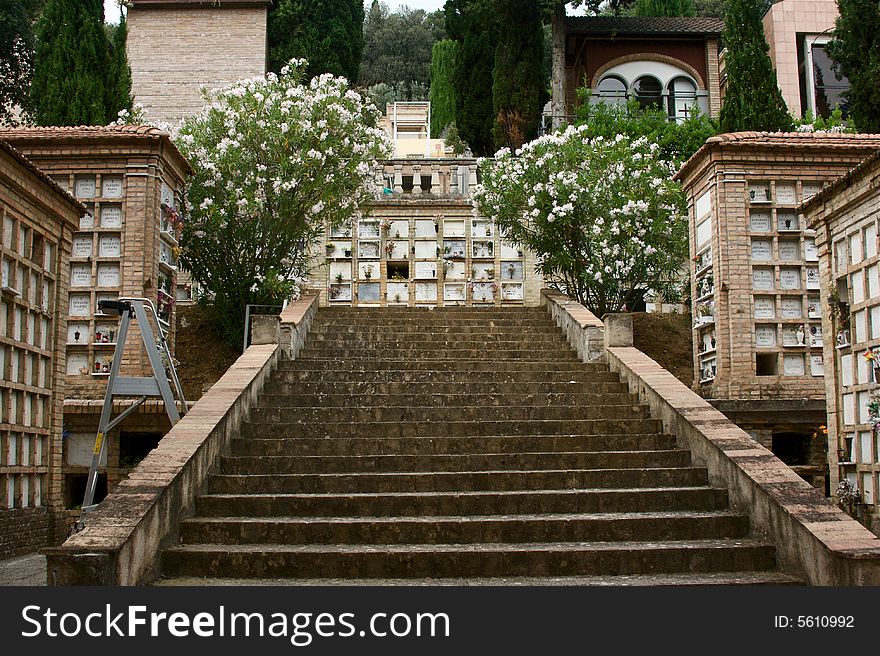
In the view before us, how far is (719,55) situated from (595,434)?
23700 mm

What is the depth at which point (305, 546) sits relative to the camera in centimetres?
705

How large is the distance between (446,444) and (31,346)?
418 cm

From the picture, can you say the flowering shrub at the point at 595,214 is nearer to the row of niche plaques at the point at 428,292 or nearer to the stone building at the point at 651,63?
the row of niche plaques at the point at 428,292

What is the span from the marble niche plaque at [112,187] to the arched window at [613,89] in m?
19.2

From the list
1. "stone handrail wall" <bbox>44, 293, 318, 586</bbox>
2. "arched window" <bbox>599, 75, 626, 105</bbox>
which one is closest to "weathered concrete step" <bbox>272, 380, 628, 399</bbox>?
"stone handrail wall" <bbox>44, 293, 318, 586</bbox>

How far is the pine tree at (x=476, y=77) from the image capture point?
91.9 ft

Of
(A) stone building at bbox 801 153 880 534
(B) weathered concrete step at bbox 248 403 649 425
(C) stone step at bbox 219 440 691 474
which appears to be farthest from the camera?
(B) weathered concrete step at bbox 248 403 649 425

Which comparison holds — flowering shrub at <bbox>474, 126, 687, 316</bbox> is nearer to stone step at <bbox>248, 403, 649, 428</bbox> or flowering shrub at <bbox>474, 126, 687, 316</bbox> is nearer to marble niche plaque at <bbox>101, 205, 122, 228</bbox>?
marble niche plaque at <bbox>101, 205, 122, 228</bbox>

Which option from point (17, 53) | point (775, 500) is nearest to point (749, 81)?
point (775, 500)

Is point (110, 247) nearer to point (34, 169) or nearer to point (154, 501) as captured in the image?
point (34, 169)

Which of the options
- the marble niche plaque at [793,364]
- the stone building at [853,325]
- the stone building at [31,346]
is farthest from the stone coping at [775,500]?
the stone building at [31,346]

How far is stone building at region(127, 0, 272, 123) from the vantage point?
2711 centimetres

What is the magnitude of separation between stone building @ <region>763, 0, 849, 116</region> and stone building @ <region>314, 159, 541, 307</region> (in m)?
12.1

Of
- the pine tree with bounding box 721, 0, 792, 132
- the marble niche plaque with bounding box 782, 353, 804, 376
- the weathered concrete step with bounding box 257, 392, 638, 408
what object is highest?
the pine tree with bounding box 721, 0, 792, 132
